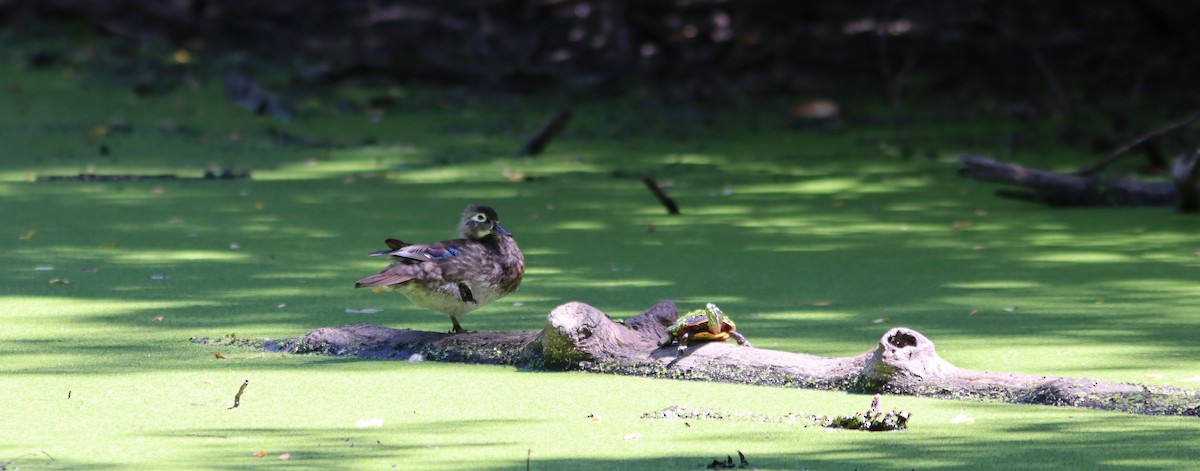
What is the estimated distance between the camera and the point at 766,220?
7270 mm

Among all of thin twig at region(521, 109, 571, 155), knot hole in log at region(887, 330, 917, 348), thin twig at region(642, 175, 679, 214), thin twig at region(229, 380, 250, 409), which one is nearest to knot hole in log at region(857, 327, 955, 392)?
knot hole in log at region(887, 330, 917, 348)

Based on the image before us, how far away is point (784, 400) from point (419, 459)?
893 mm

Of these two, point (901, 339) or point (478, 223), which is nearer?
point (901, 339)

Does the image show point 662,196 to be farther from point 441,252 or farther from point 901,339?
point 901,339

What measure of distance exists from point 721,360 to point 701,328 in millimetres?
86

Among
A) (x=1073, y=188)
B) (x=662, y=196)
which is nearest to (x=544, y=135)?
(x=662, y=196)

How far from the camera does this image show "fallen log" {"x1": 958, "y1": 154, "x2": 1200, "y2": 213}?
752 cm

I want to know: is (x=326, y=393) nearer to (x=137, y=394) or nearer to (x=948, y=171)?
(x=137, y=394)

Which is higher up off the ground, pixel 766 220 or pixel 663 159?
pixel 663 159

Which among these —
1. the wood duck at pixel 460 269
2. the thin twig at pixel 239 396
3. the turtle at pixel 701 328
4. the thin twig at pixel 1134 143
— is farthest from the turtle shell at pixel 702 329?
the thin twig at pixel 1134 143

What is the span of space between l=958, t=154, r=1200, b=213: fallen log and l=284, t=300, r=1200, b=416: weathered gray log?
3898 mm

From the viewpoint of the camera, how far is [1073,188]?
7590 mm

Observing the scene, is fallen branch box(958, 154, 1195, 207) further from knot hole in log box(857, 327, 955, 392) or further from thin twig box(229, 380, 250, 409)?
thin twig box(229, 380, 250, 409)

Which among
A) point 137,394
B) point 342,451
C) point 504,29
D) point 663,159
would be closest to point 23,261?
point 137,394
